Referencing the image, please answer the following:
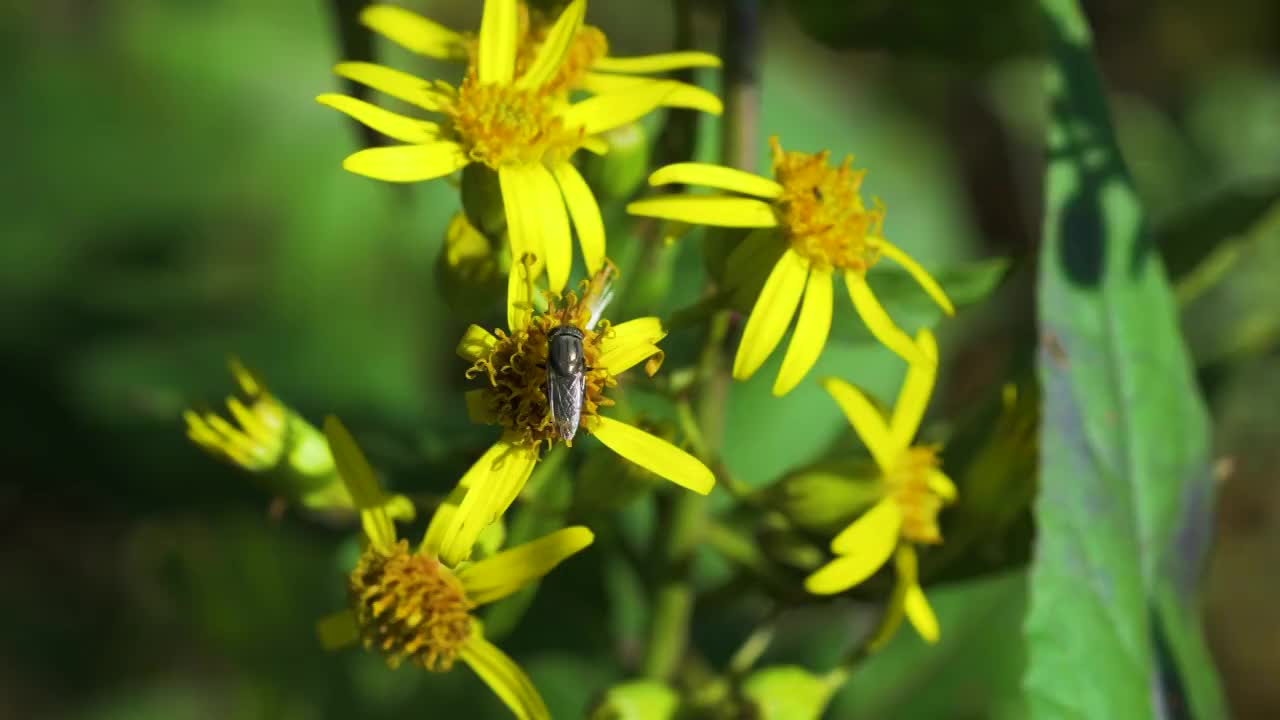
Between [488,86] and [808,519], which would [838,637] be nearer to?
[808,519]

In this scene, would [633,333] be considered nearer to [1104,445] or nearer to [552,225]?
[552,225]

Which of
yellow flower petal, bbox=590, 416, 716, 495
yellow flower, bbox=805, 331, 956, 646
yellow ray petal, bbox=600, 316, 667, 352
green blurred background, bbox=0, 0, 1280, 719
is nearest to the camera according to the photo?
yellow flower petal, bbox=590, 416, 716, 495

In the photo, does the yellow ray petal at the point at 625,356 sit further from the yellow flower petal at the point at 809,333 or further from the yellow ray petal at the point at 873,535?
the yellow ray petal at the point at 873,535

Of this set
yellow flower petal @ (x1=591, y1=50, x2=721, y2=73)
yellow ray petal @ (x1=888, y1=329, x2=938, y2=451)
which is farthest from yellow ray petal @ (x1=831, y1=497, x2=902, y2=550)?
yellow flower petal @ (x1=591, y1=50, x2=721, y2=73)

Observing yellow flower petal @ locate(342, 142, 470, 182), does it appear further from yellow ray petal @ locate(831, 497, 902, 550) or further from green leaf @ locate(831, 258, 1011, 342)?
yellow ray petal @ locate(831, 497, 902, 550)

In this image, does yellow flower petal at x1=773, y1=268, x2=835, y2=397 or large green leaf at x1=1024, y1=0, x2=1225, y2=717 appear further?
large green leaf at x1=1024, y1=0, x2=1225, y2=717

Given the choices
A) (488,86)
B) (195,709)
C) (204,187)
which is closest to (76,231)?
(204,187)

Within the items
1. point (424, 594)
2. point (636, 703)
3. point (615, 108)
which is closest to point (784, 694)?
point (636, 703)

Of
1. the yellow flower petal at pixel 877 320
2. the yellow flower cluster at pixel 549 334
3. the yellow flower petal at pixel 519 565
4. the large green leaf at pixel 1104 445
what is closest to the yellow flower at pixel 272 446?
the yellow flower cluster at pixel 549 334
